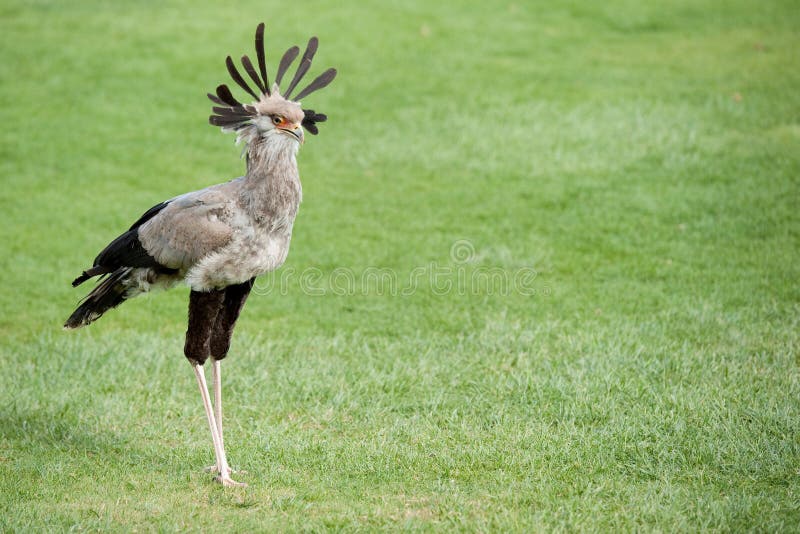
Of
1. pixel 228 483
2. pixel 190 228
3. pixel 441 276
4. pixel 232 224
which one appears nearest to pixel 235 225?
pixel 232 224

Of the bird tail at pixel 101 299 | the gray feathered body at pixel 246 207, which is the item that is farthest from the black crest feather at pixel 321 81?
the bird tail at pixel 101 299

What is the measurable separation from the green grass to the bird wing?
1483 mm

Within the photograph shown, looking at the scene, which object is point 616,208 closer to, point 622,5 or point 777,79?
point 777,79

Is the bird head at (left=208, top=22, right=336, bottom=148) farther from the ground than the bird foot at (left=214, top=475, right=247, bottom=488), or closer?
farther from the ground

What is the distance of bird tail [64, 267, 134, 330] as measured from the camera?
6.47m

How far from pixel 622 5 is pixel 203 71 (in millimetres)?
7718

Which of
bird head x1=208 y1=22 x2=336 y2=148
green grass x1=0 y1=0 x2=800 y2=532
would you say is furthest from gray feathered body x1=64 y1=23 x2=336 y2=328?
green grass x1=0 y1=0 x2=800 y2=532

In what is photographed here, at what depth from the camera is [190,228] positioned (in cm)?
594

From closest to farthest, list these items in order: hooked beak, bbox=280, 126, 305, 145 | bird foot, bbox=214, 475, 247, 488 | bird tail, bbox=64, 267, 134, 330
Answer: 1. hooked beak, bbox=280, 126, 305, 145
2. bird foot, bbox=214, 475, 247, 488
3. bird tail, bbox=64, 267, 134, 330

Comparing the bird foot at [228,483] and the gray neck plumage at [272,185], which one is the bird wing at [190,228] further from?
the bird foot at [228,483]

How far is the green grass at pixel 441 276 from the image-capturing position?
6.07 metres

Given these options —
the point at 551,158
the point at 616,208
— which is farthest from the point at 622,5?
the point at 616,208

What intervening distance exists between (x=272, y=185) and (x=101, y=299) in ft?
5.41

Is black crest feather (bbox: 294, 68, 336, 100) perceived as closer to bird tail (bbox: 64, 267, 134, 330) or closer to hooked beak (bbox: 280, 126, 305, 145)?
hooked beak (bbox: 280, 126, 305, 145)
